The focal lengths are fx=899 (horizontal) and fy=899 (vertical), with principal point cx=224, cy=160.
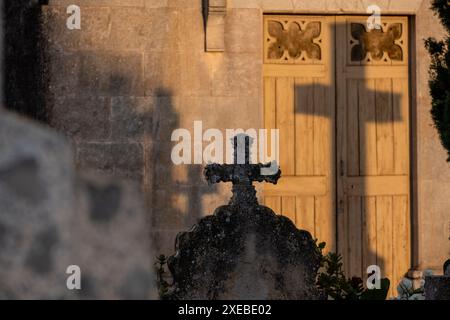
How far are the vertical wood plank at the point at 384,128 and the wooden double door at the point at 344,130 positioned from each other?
10 mm

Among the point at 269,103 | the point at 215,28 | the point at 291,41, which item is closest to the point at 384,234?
the point at 269,103

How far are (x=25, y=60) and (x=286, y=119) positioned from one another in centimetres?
259

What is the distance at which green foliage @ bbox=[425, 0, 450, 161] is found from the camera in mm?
6649

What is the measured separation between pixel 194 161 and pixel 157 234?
2.58 feet

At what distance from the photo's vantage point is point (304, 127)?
8914mm

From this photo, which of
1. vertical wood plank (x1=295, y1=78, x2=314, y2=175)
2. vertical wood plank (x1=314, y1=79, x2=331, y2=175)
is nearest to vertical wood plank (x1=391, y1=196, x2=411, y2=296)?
vertical wood plank (x1=314, y1=79, x2=331, y2=175)

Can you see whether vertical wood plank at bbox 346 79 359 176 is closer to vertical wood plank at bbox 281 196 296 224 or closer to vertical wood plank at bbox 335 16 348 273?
vertical wood plank at bbox 335 16 348 273

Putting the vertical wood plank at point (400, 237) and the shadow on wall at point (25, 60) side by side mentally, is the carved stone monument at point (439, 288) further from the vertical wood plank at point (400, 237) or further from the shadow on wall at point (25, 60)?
the shadow on wall at point (25, 60)

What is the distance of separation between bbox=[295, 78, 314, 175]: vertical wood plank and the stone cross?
3575mm

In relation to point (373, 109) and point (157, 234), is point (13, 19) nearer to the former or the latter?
point (157, 234)

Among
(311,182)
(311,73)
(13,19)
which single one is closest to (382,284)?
(311,182)

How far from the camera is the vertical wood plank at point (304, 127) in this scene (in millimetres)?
8883

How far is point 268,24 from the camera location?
8.94m

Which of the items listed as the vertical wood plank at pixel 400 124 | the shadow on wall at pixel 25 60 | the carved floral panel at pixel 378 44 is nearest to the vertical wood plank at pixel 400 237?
the vertical wood plank at pixel 400 124
